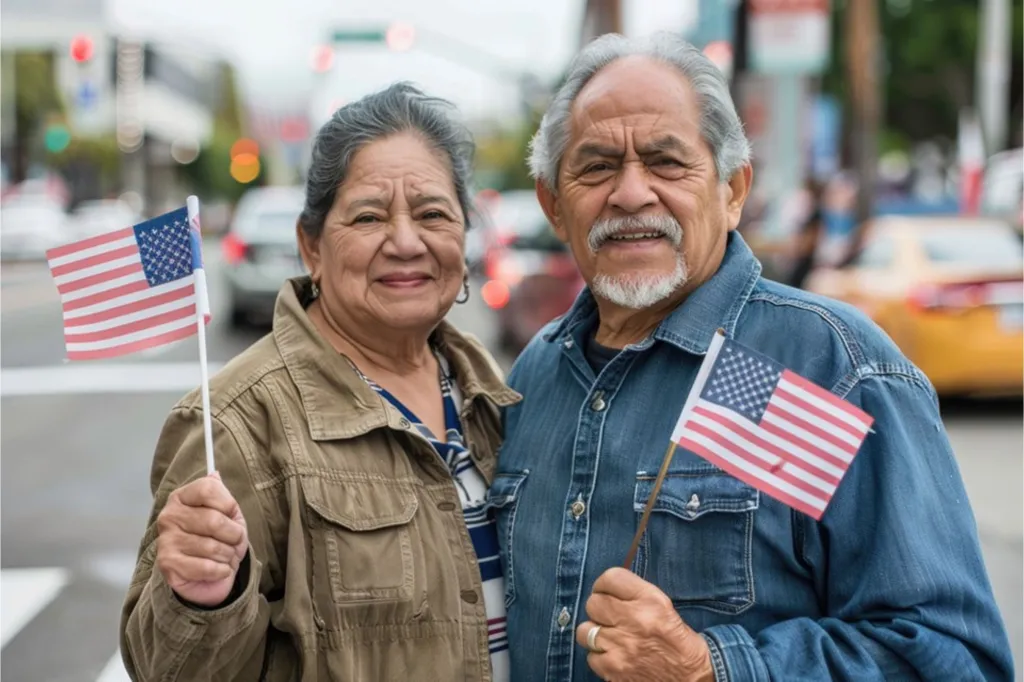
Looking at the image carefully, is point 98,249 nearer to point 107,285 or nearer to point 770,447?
point 107,285

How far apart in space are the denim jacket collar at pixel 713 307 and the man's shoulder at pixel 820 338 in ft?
0.09

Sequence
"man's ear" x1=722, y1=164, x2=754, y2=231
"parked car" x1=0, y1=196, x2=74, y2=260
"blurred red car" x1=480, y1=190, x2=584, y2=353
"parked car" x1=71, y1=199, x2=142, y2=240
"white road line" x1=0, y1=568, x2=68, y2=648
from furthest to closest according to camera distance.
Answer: "parked car" x1=71, y1=199, x2=142, y2=240 → "parked car" x1=0, y1=196, x2=74, y2=260 → "blurred red car" x1=480, y1=190, x2=584, y2=353 → "white road line" x1=0, y1=568, x2=68, y2=648 → "man's ear" x1=722, y1=164, x2=754, y2=231

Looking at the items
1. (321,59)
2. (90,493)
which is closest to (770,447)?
(90,493)

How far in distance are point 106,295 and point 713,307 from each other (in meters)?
1.29

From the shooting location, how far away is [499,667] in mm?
2629

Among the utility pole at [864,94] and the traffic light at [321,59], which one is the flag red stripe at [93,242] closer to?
the utility pole at [864,94]

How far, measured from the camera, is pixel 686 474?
2377 mm

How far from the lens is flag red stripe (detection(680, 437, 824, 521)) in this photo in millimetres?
2109

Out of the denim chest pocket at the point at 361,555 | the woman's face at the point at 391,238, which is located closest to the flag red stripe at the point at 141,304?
the woman's face at the point at 391,238

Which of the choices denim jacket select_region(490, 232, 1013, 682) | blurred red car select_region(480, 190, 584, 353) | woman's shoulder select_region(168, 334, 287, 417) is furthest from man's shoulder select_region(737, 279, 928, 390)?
blurred red car select_region(480, 190, 584, 353)

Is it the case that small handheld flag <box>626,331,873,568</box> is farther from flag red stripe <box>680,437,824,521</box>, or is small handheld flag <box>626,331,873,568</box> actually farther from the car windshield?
the car windshield

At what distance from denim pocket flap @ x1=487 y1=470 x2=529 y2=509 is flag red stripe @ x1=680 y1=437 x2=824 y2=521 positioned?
57 cm

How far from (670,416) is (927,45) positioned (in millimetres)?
50610

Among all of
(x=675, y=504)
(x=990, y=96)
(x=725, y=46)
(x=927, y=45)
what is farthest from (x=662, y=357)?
(x=927, y=45)
